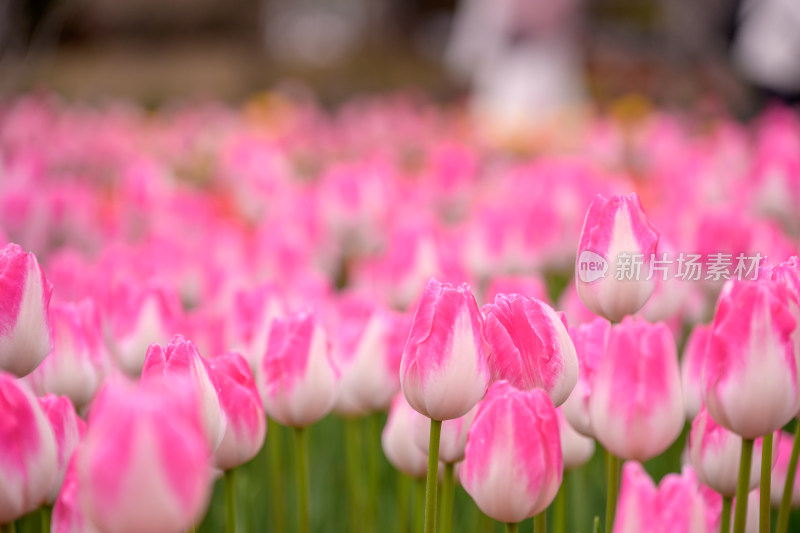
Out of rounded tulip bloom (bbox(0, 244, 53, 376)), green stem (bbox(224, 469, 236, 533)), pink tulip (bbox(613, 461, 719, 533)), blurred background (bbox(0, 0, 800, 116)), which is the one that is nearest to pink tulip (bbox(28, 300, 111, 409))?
rounded tulip bloom (bbox(0, 244, 53, 376))

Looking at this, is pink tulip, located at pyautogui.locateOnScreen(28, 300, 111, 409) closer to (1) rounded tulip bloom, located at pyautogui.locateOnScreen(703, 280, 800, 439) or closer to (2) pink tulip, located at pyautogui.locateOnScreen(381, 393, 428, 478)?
(2) pink tulip, located at pyautogui.locateOnScreen(381, 393, 428, 478)

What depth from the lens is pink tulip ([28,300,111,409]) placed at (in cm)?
82

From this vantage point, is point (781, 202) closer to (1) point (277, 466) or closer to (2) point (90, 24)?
(1) point (277, 466)

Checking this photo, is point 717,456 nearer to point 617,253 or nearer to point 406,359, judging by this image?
point 617,253

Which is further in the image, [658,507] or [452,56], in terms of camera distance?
[452,56]

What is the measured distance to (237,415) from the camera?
2.22ft

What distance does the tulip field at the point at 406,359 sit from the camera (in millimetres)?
565

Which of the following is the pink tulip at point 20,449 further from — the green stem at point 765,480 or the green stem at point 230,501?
the green stem at point 765,480

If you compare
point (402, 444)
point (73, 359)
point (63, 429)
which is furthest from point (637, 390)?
point (73, 359)

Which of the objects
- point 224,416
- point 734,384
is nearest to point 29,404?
point 224,416

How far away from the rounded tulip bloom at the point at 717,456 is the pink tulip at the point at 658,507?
0.12 meters

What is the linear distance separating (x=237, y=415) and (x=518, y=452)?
10.4 inches

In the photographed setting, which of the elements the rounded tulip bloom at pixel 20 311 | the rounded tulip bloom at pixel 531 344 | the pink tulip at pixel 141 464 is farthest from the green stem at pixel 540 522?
the rounded tulip bloom at pixel 20 311

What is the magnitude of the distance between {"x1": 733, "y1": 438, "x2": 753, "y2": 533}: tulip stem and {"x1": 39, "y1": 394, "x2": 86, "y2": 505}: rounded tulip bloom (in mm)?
567
